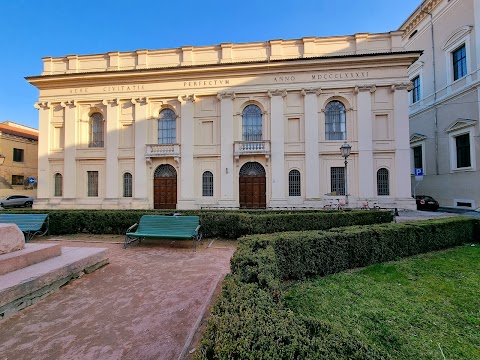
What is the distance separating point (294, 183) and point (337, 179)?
3.38 meters

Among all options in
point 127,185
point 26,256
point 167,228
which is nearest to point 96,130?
point 127,185

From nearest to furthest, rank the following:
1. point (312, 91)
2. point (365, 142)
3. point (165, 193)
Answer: point (365, 142) < point (312, 91) < point (165, 193)

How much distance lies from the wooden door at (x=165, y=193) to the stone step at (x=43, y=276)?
13805 mm

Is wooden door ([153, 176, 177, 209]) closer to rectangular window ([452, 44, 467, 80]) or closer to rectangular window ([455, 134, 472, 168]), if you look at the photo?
rectangular window ([455, 134, 472, 168])

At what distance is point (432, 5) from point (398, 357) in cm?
3094

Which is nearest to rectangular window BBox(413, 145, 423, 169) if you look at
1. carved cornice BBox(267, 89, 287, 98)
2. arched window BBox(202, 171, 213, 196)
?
carved cornice BBox(267, 89, 287, 98)

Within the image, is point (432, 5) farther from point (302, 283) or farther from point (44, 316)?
point (44, 316)

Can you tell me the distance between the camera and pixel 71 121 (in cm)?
2006

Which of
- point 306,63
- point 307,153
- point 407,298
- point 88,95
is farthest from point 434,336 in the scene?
point 88,95

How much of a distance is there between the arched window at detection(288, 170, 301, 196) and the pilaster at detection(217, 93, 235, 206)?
4.64 m

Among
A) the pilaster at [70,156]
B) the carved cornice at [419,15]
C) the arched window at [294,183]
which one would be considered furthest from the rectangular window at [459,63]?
the pilaster at [70,156]

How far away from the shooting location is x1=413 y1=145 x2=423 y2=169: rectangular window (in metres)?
23.5

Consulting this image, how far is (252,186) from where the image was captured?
1881 centimetres

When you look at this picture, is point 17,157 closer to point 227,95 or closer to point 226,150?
point 226,150
